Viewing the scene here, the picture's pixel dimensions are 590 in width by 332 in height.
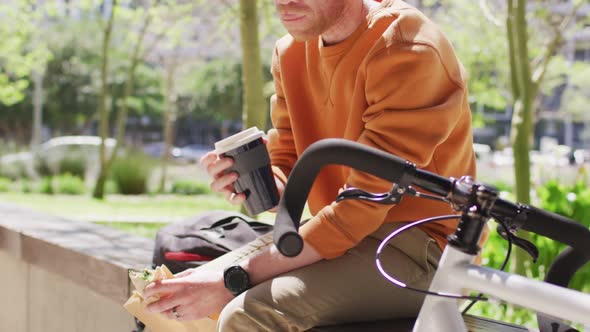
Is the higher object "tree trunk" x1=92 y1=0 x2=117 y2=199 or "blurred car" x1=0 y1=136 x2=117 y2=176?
"tree trunk" x1=92 y1=0 x2=117 y2=199

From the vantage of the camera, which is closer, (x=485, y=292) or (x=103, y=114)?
(x=485, y=292)

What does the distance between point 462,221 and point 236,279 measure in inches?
31.1

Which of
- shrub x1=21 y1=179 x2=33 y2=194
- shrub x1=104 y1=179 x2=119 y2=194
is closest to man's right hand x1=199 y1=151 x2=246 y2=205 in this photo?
shrub x1=104 y1=179 x2=119 y2=194

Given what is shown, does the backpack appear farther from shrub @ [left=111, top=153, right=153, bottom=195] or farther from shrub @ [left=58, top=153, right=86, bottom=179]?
shrub @ [left=58, top=153, right=86, bottom=179]

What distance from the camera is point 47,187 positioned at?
63.3 ft

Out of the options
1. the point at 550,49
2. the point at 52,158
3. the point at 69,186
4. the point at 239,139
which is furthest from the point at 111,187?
the point at 239,139

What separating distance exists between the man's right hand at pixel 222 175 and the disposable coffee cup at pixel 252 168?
0.01 metres

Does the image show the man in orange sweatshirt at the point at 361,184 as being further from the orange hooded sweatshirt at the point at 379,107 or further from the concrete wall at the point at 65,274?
the concrete wall at the point at 65,274

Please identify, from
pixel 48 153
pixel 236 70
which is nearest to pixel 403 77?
pixel 48 153

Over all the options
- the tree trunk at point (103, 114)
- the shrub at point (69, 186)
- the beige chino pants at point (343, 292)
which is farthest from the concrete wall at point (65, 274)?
the shrub at point (69, 186)

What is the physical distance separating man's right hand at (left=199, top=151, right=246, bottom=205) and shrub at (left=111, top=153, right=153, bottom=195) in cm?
1741

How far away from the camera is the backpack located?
2.38 m

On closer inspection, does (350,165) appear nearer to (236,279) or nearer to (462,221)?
(462,221)

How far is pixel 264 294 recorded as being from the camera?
1.79 meters
